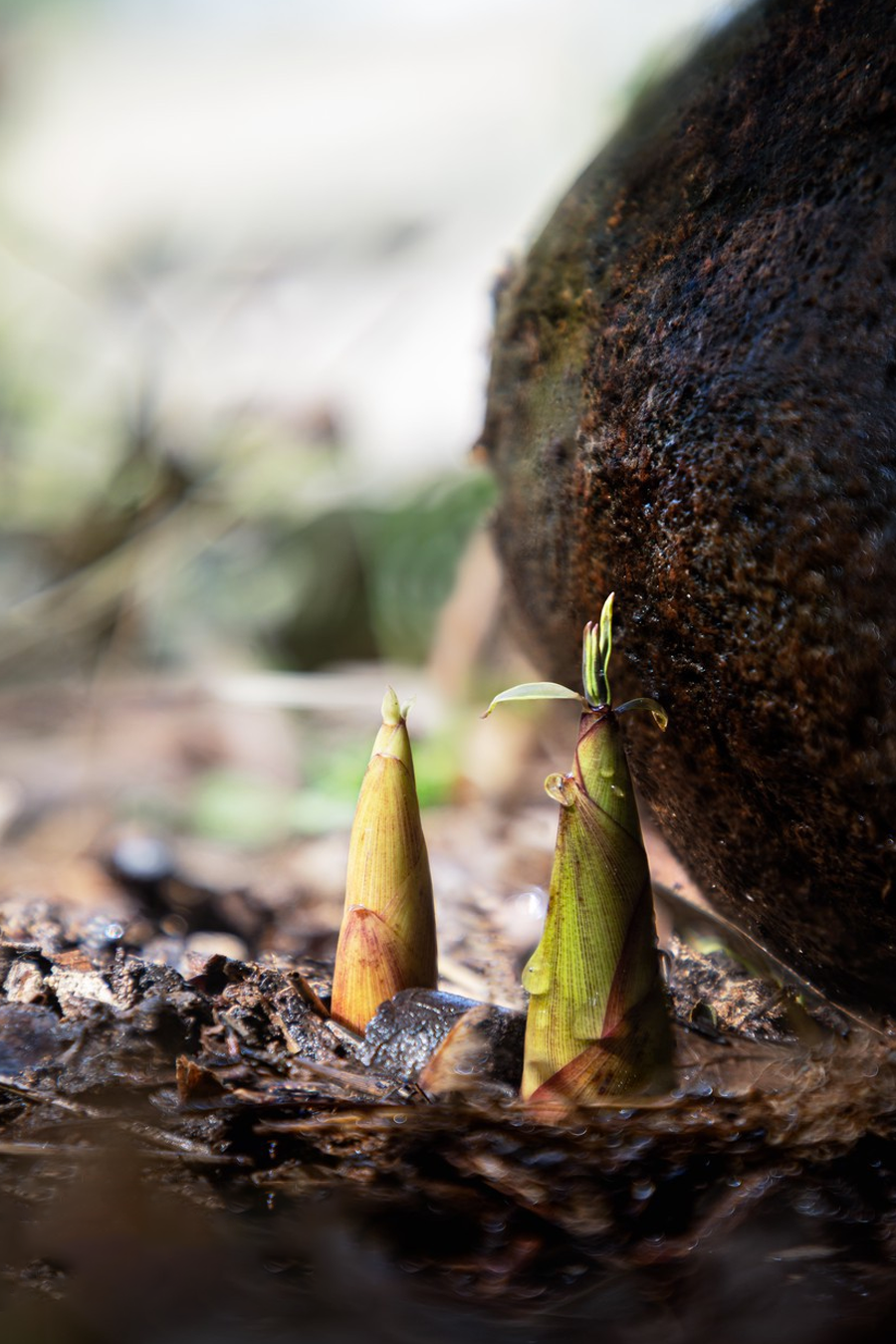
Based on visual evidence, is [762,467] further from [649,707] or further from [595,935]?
[595,935]

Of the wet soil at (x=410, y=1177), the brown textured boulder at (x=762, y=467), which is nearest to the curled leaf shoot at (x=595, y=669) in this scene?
the brown textured boulder at (x=762, y=467)

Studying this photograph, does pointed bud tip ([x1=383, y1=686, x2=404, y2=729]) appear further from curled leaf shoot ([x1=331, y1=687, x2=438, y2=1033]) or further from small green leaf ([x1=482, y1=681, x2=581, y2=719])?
small green leaf ([x1=482, y1=681, x2=581, y2=719])

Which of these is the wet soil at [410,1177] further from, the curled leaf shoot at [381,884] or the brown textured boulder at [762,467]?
the brown textured boulder at [762,467]

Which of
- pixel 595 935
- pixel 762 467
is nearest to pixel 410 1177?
pixel 595 935

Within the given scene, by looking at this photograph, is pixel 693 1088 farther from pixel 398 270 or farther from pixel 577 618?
pixel 398 270

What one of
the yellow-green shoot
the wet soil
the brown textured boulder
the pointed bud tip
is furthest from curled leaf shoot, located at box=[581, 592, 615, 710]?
the wet soil

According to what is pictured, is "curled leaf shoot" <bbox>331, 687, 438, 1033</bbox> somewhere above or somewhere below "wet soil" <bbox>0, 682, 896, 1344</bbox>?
above
